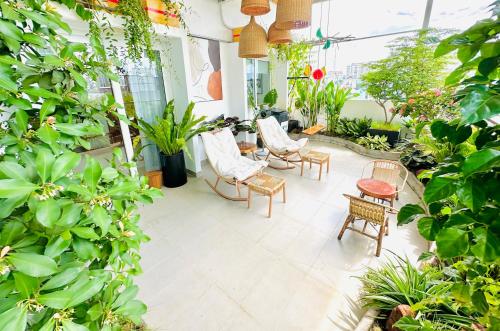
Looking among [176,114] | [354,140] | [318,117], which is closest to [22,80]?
[176,114]

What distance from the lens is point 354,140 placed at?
5.70 metres

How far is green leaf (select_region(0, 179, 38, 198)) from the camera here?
45 centimetres

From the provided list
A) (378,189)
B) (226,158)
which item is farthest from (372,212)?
(226,158)

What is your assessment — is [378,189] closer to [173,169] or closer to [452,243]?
[452,243]

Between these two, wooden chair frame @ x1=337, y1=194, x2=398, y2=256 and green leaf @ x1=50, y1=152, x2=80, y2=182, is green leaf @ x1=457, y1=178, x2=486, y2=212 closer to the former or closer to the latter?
green leaf @ x1=50, y1=152, x2=80, y2=182

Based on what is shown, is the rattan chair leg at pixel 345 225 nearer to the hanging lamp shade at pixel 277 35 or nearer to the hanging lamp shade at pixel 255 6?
the hanging lamp shade at pixel 277 35

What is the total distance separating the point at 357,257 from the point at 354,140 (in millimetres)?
4027

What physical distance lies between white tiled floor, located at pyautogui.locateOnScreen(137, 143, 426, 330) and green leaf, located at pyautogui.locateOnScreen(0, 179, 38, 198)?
5.54 ft

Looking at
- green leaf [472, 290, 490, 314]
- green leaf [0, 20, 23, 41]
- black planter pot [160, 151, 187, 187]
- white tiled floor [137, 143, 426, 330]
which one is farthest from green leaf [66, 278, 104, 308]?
black planter pot [160, 151, 187, 187]

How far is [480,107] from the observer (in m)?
0.47

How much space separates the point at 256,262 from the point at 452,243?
1.97 m

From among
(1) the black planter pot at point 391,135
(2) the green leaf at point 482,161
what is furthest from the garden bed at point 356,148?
(2) the green leaf at point 482,161

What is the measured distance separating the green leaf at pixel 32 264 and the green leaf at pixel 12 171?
0.17 meters

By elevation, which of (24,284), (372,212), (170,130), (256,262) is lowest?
(256,262)
